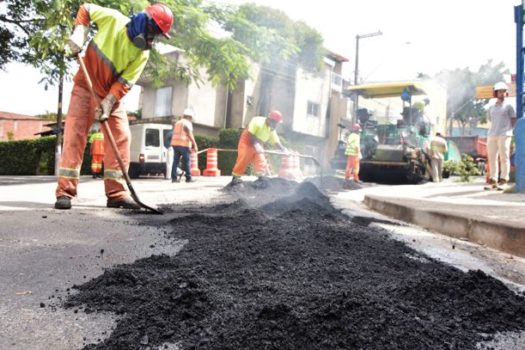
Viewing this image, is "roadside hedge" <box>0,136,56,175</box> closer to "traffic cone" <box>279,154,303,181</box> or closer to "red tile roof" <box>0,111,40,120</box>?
"traffic cone" <box>279,154,303,181</box>

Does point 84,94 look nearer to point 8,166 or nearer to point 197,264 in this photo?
point 197,264

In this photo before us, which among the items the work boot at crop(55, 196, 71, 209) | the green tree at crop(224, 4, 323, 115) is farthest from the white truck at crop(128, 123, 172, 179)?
the work boot at crop(55, 196, 71, 209)

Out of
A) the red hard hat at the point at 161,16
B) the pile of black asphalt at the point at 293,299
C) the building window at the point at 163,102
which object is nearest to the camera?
the pile of black asphalt at the point at 293,299

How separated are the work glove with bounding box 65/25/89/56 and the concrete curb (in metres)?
3.93

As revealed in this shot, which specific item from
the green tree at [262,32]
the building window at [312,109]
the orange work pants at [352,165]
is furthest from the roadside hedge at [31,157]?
the building window at [312,109]

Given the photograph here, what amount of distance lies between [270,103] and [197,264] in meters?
25.4

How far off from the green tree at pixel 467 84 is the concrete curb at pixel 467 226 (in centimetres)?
2020

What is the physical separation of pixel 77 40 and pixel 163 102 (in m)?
21.5

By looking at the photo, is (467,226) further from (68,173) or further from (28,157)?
(28,157)

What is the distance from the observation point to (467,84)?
107 ft

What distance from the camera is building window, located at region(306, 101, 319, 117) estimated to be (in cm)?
2888

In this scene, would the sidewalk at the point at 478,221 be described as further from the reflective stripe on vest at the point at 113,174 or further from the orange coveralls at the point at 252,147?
the reflective stripe on vest at the point at 113,174

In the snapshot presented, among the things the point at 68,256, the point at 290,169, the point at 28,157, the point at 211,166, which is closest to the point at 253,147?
the point at 290,169

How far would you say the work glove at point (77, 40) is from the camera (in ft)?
13.4
